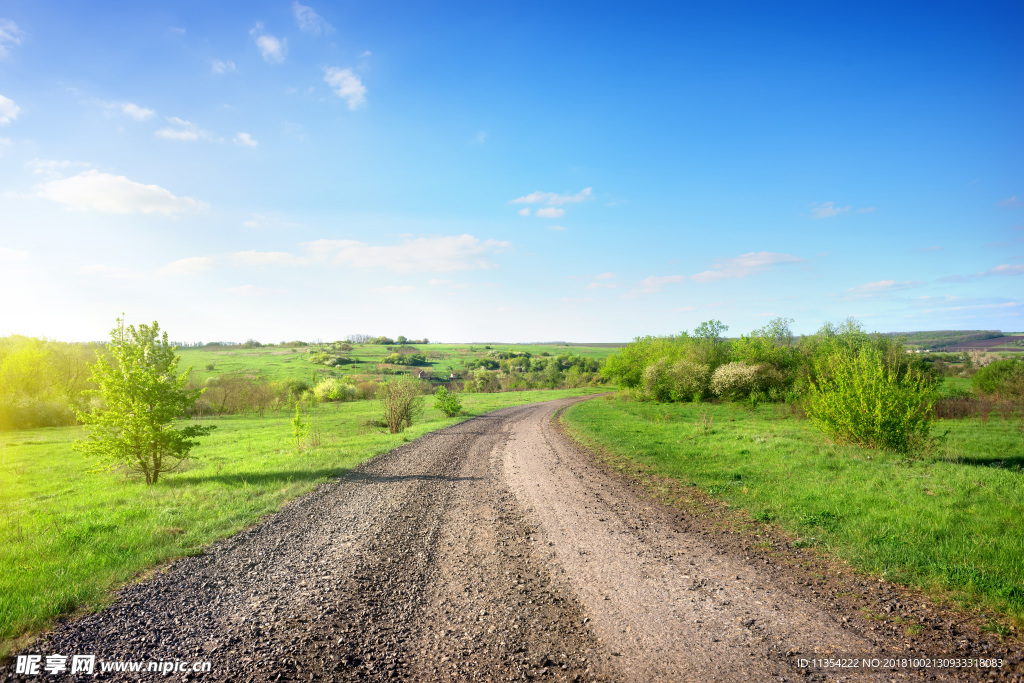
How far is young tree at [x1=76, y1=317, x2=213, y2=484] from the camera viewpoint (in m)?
14.2

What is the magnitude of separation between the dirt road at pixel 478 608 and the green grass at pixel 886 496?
79.9 inches

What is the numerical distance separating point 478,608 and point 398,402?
24.2 m

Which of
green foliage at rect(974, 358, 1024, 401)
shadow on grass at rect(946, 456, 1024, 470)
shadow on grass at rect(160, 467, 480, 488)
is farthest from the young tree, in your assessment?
green foliage at rect(974, 358, 1024, 401)

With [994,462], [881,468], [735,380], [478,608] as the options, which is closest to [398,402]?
[478,608]

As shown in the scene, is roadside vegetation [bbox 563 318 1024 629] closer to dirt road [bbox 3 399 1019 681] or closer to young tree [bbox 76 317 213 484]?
dirt road [bbox 3 399 1019 681]

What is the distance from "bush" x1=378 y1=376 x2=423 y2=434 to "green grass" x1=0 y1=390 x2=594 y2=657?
5814 millimetres

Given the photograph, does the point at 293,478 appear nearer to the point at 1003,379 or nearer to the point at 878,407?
the point at 878,407

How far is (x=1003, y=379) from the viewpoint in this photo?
120 ft

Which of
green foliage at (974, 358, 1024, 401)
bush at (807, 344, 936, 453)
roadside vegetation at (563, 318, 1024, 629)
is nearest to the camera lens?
roadside vegetation at (563, 318, 1024, 629)

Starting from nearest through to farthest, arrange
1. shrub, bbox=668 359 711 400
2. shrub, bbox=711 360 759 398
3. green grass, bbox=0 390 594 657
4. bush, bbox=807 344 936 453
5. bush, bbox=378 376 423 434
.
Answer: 1. green grass, bbox=0 390 594 657
2. bush, bbox=807 344 936 453
3. bush, bbox=378 376 423 434
4. shrub, bbox=711 360 759 398
5. shrub, bbox=668 359 711 400

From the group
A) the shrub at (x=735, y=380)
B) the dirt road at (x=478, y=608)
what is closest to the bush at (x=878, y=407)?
the dirt road at (x=478, y=608)

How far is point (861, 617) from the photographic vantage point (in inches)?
236

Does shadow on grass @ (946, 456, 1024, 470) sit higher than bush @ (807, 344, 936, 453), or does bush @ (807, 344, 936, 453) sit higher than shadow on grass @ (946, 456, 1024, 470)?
bush @ (807, 344, 936, 453)

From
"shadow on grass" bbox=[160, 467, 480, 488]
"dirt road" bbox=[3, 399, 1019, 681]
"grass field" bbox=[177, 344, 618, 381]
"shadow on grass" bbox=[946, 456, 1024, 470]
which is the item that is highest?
"grass field" bbox=[177, 344, 618, 381]
